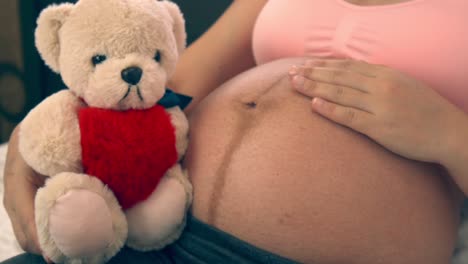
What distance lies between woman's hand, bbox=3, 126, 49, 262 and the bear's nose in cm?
24

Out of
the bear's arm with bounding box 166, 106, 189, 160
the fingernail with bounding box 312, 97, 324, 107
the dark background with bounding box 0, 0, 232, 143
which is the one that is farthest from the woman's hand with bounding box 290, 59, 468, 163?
the dark background with bounding box 0, 0, 232, 143

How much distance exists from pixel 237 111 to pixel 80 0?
0.83 feet

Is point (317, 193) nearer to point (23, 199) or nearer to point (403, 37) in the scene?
point (403, 37)

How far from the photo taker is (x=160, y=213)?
1.92ft

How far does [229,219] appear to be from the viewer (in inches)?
23.5

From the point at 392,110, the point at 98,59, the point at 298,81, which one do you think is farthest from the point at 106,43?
the point at 392,110

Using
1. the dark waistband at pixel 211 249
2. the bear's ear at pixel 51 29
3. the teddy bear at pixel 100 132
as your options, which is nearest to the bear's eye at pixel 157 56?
the teddy bear at pixel 100 132

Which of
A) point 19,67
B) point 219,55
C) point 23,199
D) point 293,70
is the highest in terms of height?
point 293,70

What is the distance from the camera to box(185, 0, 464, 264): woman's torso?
56 cm

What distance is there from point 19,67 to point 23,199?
3.84ft

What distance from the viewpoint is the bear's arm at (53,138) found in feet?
1.75

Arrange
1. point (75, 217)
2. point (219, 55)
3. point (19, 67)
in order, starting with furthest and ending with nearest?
point (19, 67)
point (219, 55)
point (75, 217)

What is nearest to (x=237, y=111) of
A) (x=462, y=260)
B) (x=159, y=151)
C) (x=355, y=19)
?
(x=159, y=151)

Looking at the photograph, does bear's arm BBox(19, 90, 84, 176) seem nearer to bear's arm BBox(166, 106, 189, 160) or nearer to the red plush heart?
the red plush heart
